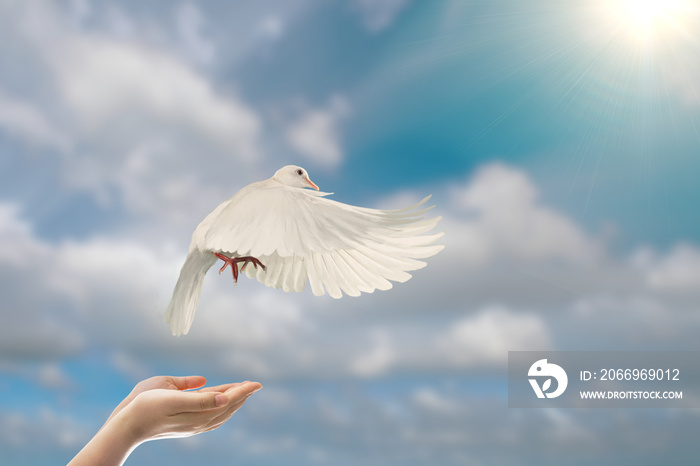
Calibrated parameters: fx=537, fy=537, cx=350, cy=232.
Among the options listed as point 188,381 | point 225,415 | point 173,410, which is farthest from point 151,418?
point 188,381

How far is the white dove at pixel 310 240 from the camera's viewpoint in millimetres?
1876

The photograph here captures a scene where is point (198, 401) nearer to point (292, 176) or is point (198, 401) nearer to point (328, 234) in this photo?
point (328, 234)

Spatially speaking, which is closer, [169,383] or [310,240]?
[310,240]

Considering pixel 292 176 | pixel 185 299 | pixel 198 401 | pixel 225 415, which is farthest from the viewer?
pixel 292 176

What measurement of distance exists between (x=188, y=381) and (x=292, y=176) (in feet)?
3.45

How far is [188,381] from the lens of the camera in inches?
92.0

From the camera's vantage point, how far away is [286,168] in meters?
2.64

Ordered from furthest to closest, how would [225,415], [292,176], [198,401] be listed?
[292,176] < [225,415] < [198,401]

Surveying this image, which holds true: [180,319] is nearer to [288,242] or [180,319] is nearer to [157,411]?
[157,411]

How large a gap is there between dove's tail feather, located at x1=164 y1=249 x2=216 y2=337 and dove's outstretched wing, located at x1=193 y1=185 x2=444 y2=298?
0.14 m

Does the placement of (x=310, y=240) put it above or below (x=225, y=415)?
above

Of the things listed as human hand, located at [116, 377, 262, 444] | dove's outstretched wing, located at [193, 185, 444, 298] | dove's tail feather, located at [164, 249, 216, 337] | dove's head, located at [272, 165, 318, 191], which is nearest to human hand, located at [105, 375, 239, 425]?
dove's tail feather, located at [164, 249, 216, 337]

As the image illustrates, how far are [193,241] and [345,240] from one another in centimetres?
69

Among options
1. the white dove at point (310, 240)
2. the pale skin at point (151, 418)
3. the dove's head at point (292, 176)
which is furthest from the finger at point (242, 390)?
the dove's head at point (292, 176)
